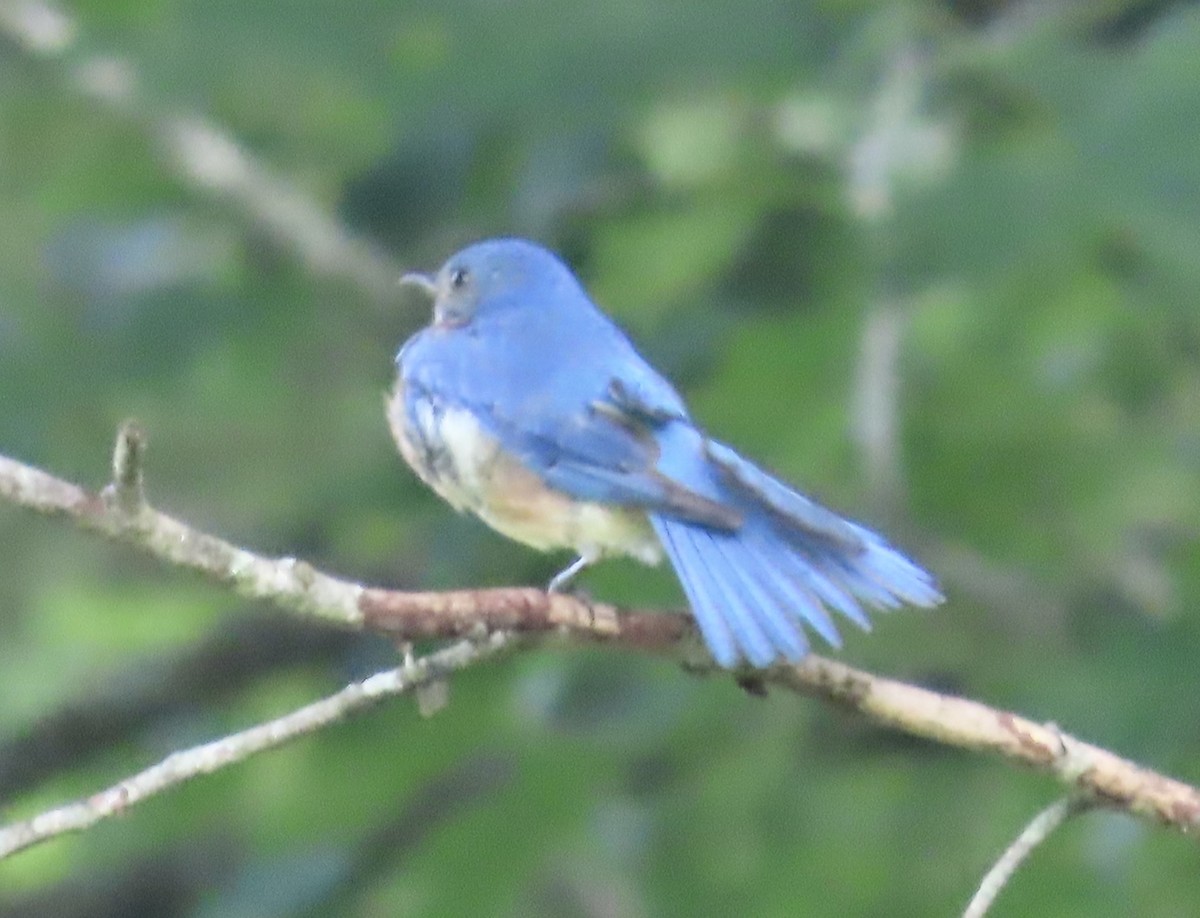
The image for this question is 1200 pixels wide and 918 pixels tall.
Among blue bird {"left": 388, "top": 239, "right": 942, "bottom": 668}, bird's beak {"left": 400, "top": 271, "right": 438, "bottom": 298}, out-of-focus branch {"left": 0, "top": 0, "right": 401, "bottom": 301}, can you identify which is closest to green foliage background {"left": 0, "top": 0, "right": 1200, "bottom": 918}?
out-of-focus branch {"left": 0, "top": 0, "right": 401, "bottom": 301}

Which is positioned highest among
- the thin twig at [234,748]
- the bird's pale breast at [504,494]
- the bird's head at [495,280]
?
the bird's head at [495,280]

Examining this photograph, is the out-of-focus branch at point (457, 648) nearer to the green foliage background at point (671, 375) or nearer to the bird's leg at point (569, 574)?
the bird's leg at point (569, 574)

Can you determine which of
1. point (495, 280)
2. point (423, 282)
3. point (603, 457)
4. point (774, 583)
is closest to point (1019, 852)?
point (774, 583)

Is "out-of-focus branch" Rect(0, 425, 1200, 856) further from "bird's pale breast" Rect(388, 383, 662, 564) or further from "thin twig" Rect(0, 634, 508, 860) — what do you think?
"bird's pale breast" Rect(388, 383, 662, 564)

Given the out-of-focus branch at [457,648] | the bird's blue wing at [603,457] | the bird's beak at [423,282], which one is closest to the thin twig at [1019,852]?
the out-of-focus branch at [457,648]

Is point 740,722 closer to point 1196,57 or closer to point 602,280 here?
point 602,280

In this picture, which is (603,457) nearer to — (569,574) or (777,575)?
(569,574)
